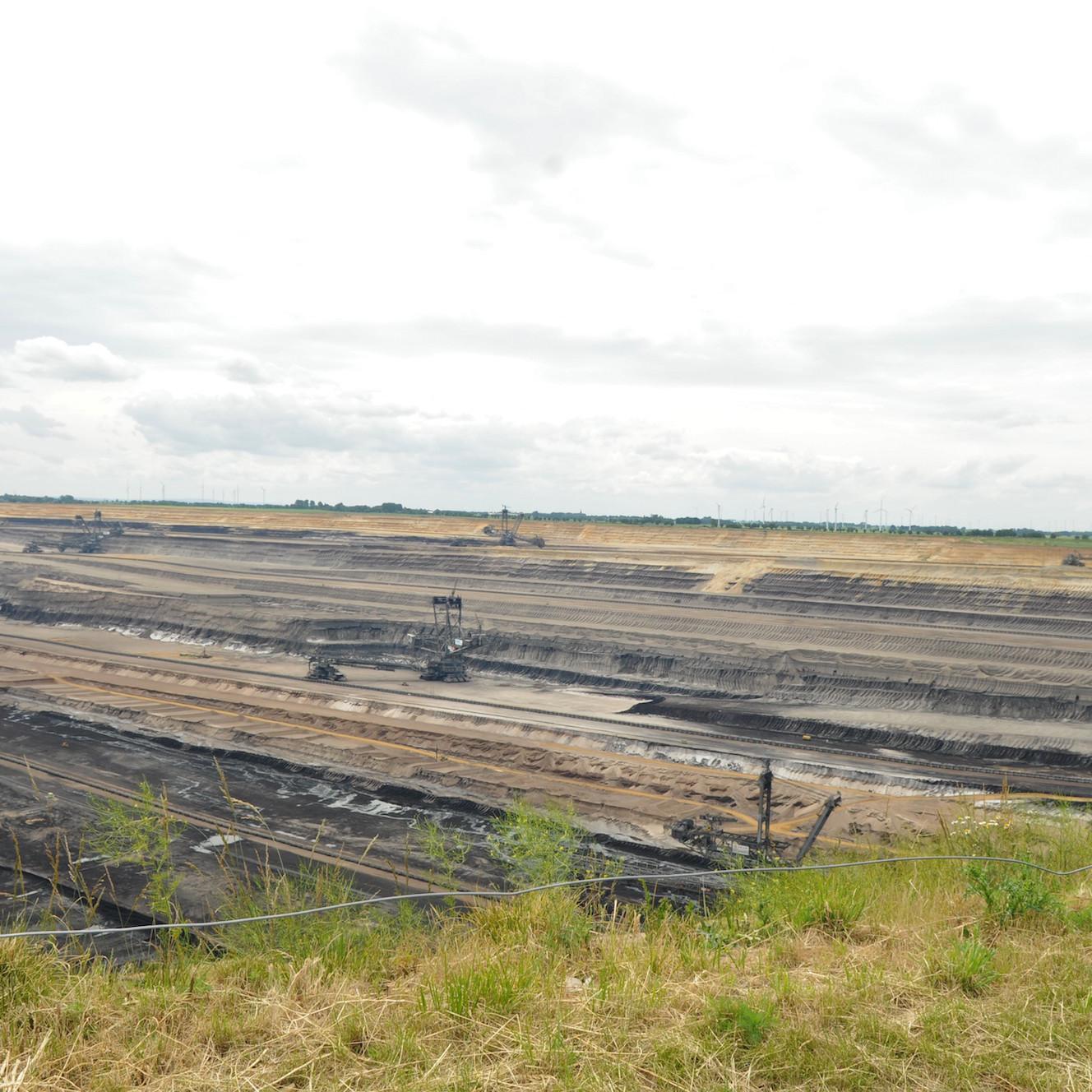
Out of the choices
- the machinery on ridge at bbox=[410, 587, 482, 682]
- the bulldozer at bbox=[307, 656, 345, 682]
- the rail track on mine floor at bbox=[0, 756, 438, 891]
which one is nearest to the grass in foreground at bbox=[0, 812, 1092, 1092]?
the rail track on mine floor at bbox=[0, 756, 438, 891]

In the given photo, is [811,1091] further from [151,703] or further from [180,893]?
[151,703]

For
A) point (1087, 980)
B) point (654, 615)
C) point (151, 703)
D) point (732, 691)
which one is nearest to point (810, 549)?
point (654, 615)

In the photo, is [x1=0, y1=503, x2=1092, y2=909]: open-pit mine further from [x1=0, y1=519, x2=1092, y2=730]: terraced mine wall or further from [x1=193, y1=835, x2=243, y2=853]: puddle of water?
[x1=0, y1=519, x2=1092, y2=730]: terraced mine wall

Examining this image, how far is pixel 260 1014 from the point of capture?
5543mm

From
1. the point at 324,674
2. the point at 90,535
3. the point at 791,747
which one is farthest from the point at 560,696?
the point at 90,535

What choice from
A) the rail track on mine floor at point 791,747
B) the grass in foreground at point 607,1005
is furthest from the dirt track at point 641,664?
the grass in foreground at point 607,1005

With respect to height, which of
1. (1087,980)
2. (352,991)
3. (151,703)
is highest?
(1087,980)

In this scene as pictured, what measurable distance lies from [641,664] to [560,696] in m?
6.04

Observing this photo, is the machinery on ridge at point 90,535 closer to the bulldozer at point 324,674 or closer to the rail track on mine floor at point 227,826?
the bulldozer at point 324,674

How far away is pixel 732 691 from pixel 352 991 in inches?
1589

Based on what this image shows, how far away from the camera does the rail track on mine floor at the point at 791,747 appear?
28875mm

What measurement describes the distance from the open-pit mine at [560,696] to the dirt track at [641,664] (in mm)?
192

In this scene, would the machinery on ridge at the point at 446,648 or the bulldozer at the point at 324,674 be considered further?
the machinery on ridge at the point at 446,648

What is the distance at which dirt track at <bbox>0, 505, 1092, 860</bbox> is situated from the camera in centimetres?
2980
